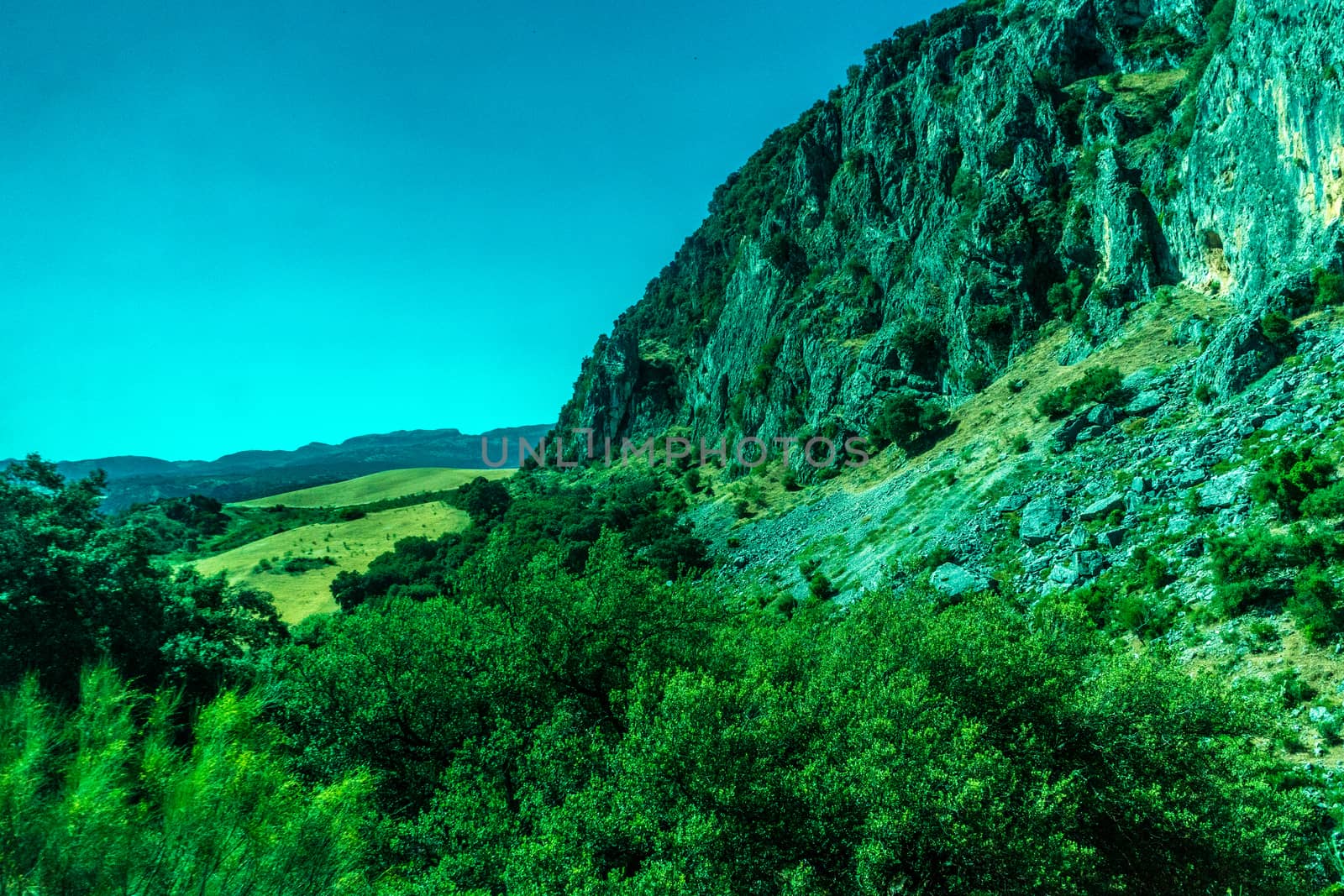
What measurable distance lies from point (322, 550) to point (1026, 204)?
89322mm

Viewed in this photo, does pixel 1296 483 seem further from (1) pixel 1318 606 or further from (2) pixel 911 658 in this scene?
(2) pixel 911 658

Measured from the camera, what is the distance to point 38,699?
32.3 feet

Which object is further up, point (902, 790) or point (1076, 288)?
→ point (1076, 288)

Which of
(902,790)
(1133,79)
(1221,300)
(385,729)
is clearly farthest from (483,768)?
(1133,79)

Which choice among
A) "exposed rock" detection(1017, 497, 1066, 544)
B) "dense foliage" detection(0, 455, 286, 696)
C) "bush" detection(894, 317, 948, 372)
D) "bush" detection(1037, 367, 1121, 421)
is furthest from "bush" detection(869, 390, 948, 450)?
"dense foliage" detection(0, 455, 286, 696)

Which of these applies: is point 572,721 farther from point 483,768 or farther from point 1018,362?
point 1018,362

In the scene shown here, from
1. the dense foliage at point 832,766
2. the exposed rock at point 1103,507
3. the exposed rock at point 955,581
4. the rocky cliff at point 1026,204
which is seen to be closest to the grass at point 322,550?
the rocky cliff at point 1026,204

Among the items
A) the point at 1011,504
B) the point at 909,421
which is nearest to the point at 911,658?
the point at 1011,504

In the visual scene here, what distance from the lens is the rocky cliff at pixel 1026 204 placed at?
103ft

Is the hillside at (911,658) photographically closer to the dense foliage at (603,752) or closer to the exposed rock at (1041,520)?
the dense foliage at (603,752)

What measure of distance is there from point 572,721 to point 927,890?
25.4 feet

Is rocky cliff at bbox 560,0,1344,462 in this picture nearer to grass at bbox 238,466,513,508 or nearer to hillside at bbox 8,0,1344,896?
hillside at bbox 8,0,1344,896

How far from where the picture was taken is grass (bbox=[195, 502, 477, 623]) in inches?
2694

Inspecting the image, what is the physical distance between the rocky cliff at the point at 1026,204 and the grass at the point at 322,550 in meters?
46.0
